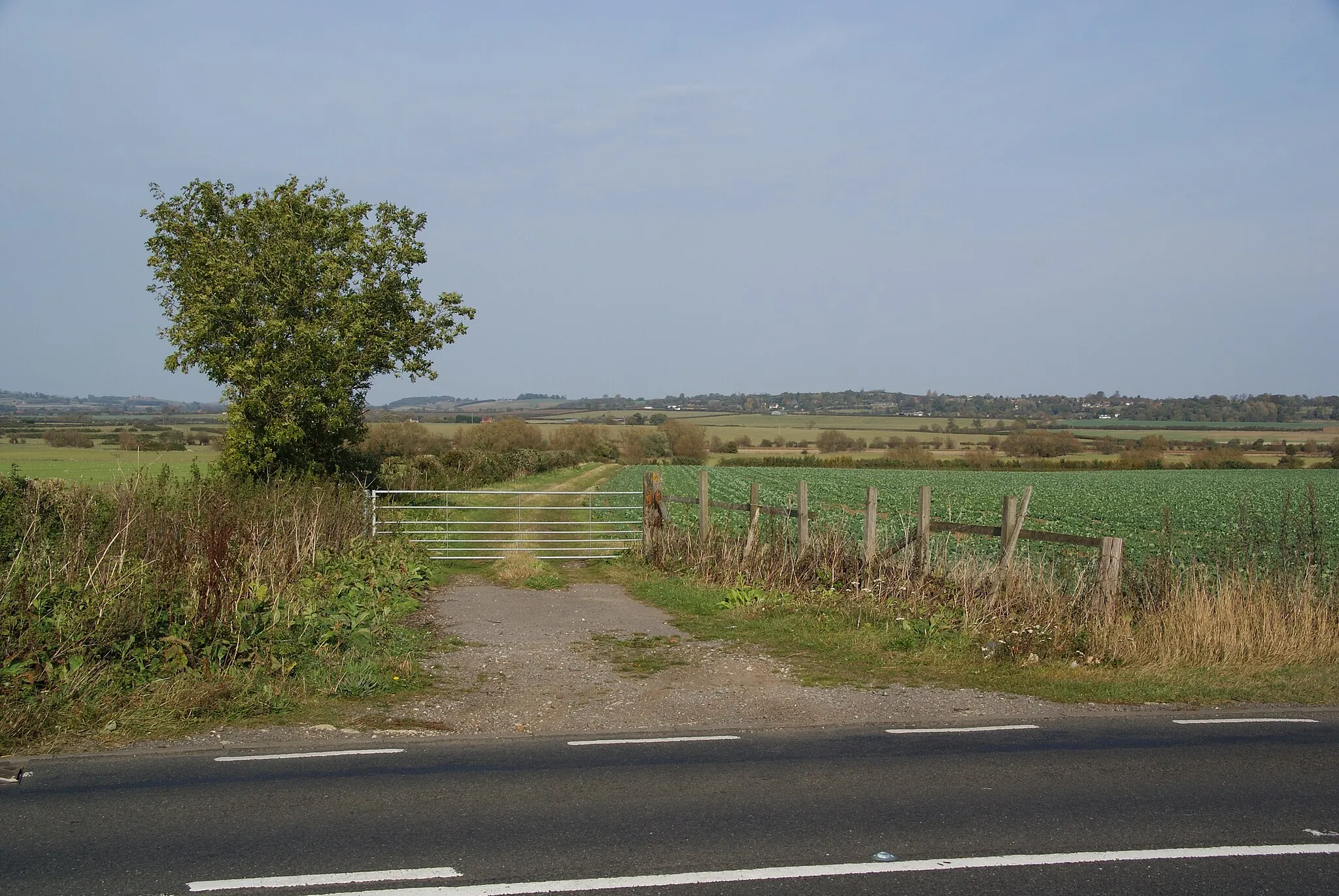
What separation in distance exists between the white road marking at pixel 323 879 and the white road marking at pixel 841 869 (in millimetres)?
153

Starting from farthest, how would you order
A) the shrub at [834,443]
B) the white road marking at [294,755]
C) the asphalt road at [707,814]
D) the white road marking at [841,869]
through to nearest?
1. the shrub at [834,443]
2. the white road marking at [294,755]
3. the asphalt road at [707,814]
4. the white road marking at [841,869]

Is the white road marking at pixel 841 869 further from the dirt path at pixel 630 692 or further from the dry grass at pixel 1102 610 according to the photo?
the dry grass at pixel 1102 610

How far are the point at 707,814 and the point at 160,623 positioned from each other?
6.20m

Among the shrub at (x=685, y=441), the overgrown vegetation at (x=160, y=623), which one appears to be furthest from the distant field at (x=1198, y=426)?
the overgrown vegetation at (x=160, y=623)

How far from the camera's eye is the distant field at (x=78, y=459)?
2333cm

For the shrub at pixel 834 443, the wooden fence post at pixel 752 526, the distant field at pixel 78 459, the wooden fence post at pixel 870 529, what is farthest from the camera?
the shrub at pixel 834 443

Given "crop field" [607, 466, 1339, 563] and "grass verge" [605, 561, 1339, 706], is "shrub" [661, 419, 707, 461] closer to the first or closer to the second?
"crop field" [607, 466, 1339, 563]

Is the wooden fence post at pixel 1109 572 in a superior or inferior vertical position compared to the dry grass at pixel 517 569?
superior

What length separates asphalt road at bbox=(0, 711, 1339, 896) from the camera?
16.0ft

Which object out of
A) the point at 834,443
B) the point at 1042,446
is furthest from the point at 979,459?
the point at 834,443

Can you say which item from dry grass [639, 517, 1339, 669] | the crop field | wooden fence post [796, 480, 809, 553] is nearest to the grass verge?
dry grass [639, 517, 1339, 669]

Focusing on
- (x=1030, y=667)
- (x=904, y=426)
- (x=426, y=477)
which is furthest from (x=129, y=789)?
(x=904, y=426)

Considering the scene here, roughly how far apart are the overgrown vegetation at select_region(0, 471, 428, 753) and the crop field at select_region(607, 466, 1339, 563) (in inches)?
Answer: 317

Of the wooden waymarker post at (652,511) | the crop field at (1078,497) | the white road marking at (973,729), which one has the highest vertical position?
the wooden waymarker post at (652,511)
